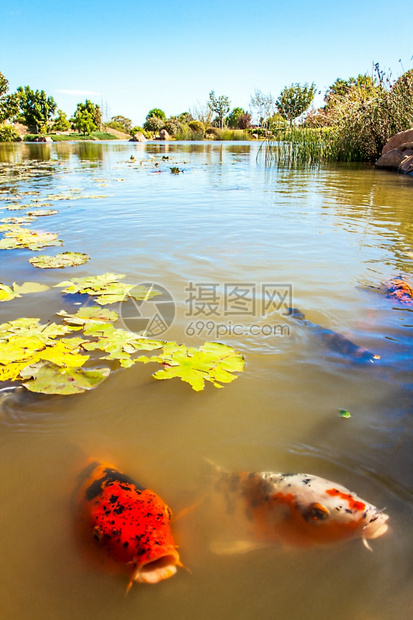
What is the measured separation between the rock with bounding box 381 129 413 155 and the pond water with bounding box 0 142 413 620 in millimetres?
9856

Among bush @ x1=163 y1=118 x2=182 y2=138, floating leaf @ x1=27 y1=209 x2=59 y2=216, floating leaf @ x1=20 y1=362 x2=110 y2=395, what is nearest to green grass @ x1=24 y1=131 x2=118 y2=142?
bush @ x1=163 y1=118 x2=182 y2=138

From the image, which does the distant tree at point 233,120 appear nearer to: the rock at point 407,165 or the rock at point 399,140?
the rock at point 399,140

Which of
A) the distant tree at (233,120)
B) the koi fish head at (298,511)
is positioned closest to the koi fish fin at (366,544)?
the koi fish head at (298,511)

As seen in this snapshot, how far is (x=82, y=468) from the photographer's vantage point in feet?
4.68

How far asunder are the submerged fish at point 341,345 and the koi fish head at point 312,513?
98 centimetres

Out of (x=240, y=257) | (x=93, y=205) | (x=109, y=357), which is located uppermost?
(x=93, y=205)

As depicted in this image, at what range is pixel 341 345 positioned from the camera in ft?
7.29

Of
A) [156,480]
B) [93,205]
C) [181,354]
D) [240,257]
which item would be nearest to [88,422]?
[156,480]

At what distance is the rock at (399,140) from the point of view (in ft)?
37.5

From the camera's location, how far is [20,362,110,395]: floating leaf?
1799 mm

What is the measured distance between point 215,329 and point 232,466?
3.82ft

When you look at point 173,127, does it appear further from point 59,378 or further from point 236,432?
point 236,432

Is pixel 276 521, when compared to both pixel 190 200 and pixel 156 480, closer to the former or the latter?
pixel 156 480

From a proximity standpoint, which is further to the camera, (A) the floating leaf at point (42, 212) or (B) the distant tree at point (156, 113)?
(B) the distant tree at point (156, 113)
